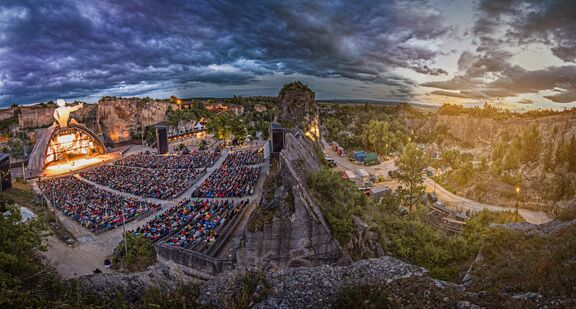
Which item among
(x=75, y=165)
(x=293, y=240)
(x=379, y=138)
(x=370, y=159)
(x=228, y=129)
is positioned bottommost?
(x=75, y=165)

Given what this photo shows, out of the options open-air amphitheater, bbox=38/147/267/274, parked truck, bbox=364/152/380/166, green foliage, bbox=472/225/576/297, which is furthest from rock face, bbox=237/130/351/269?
parked truck, bbox=364/152/380/166

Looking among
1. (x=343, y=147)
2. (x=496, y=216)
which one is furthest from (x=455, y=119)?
(x=496, y=216)

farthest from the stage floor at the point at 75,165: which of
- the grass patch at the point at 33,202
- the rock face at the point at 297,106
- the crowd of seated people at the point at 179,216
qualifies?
the rock face at the point at 297,106

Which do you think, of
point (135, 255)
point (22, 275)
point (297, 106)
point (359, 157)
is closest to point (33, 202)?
point (135, 255)

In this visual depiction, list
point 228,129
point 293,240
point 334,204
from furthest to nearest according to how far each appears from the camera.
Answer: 1. point 228,129
2. point 334,204
3. point 293,240

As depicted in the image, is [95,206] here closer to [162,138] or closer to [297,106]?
[162,138]

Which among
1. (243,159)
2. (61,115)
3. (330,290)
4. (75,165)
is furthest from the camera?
(61,115)

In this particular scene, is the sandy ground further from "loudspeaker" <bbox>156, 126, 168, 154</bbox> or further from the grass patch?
the grass patch

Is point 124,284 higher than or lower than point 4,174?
higher
